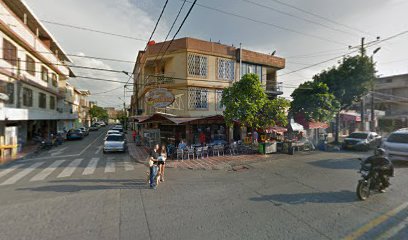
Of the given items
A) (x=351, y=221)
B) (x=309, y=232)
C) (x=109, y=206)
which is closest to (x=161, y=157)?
(x=109, y=206)

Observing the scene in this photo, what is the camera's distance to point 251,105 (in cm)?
1293

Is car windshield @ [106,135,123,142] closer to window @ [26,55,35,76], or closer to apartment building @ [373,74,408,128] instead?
window @ [26,55,35,76]

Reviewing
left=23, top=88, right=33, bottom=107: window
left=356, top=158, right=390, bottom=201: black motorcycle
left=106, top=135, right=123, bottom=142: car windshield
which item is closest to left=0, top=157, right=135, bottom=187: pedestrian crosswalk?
left=106, top=135, right=123, bottom=142: car windshield

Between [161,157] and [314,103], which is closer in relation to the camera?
[161,157]

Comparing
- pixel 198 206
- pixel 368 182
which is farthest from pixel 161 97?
pixel 368 182

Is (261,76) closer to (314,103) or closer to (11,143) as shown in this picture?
(314,103)

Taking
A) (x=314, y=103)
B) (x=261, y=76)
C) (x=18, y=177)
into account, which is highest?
(x=261, y=76)

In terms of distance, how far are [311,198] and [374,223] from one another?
175 centimetres

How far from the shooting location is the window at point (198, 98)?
17203 mm

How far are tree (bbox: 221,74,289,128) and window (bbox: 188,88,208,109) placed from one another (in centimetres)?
400

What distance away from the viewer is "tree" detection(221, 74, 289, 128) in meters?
13.1

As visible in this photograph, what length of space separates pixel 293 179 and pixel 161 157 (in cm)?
593

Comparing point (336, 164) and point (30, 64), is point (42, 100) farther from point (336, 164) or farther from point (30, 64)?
point (336, 164)

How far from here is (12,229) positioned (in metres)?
4.52
